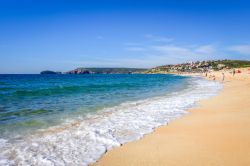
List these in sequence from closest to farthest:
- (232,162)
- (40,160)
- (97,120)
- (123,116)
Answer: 1. (232,162)
2. (40,160)
3. (97,120)
4. (123,116)

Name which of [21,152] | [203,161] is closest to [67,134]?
[21,152]

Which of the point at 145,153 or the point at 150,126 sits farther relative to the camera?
the point at 150,126

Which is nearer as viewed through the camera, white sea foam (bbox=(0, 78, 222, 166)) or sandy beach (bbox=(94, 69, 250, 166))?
sandy beach (bbox=(94, 69, 250, 166))

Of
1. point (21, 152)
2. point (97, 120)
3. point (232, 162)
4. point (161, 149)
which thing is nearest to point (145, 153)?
point (161, 149)

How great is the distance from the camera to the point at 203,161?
5512 mm

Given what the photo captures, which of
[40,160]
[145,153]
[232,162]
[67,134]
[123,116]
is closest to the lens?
[232,162]

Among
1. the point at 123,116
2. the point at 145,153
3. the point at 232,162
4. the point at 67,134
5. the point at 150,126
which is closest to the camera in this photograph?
the point at 232,162

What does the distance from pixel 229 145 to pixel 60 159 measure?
4.09 metres

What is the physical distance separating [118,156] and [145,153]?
2.10 ft

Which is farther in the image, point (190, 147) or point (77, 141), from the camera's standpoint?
point (77, 141)

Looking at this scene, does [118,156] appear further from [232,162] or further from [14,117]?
[14,117]

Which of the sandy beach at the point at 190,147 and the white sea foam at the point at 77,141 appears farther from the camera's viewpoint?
the white sea foam at the point at 77,141

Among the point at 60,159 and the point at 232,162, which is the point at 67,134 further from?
the point at 232,162

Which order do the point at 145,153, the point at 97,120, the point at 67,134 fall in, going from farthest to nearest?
the point at 97,120, the point at 67,134, the point at 145,153
